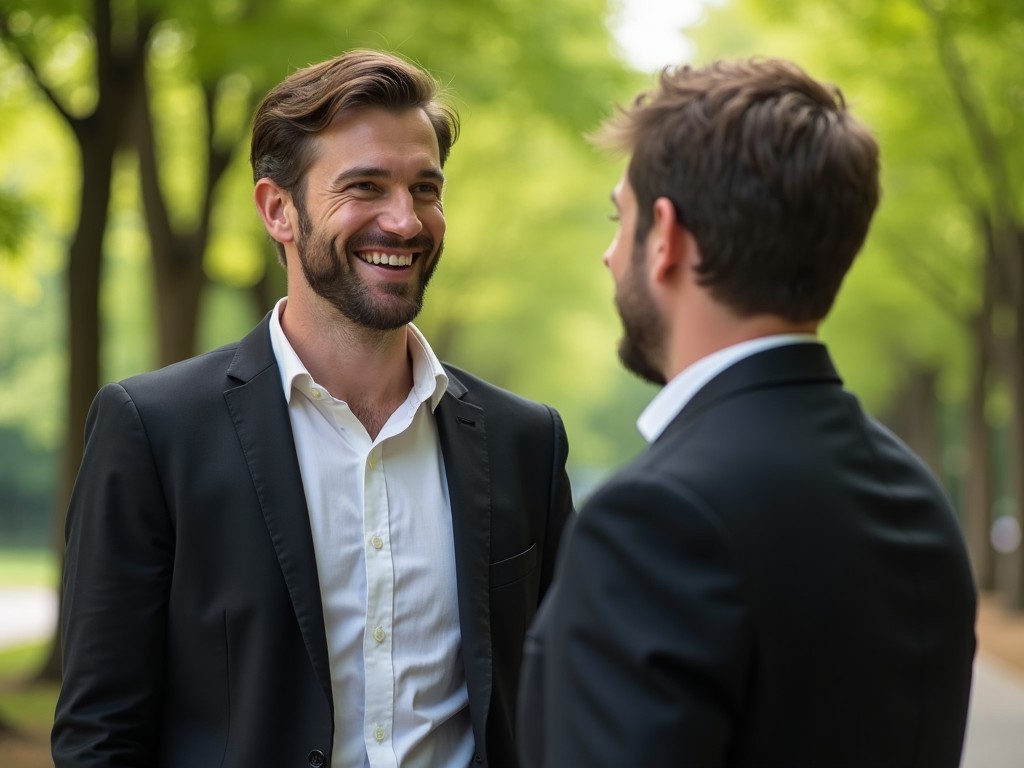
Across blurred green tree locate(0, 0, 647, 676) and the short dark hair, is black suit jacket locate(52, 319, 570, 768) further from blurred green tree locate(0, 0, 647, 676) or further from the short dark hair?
blurred green tree locate(0, 0, 647, 676)

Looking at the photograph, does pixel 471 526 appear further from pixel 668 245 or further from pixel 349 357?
pixel 668 245

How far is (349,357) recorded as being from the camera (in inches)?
126

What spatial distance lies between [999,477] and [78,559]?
46530mm

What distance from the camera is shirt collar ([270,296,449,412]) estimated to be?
10.1ft

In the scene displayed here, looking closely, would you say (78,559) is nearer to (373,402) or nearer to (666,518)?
(373,402)

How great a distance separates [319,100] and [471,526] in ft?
3.20

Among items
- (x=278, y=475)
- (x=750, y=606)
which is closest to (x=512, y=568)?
(x=278, y=475)

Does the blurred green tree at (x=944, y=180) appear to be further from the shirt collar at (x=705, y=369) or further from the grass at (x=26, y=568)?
the grass at (x=26, y=568)

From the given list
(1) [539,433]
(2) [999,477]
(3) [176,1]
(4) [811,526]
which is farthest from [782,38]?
(2) [999,477]

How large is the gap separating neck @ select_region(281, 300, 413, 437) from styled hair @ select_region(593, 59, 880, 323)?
1.25 metres

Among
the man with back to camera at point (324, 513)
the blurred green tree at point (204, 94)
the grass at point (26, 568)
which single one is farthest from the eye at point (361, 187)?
the grass at point (26, 568)

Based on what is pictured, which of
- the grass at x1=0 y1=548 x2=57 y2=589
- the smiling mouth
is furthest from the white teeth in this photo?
the grass at x1=0 y1=548 x2=57 y2=589

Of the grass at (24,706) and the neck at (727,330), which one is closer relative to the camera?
the neck at (727,330)

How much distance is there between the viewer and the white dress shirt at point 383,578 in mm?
2881
